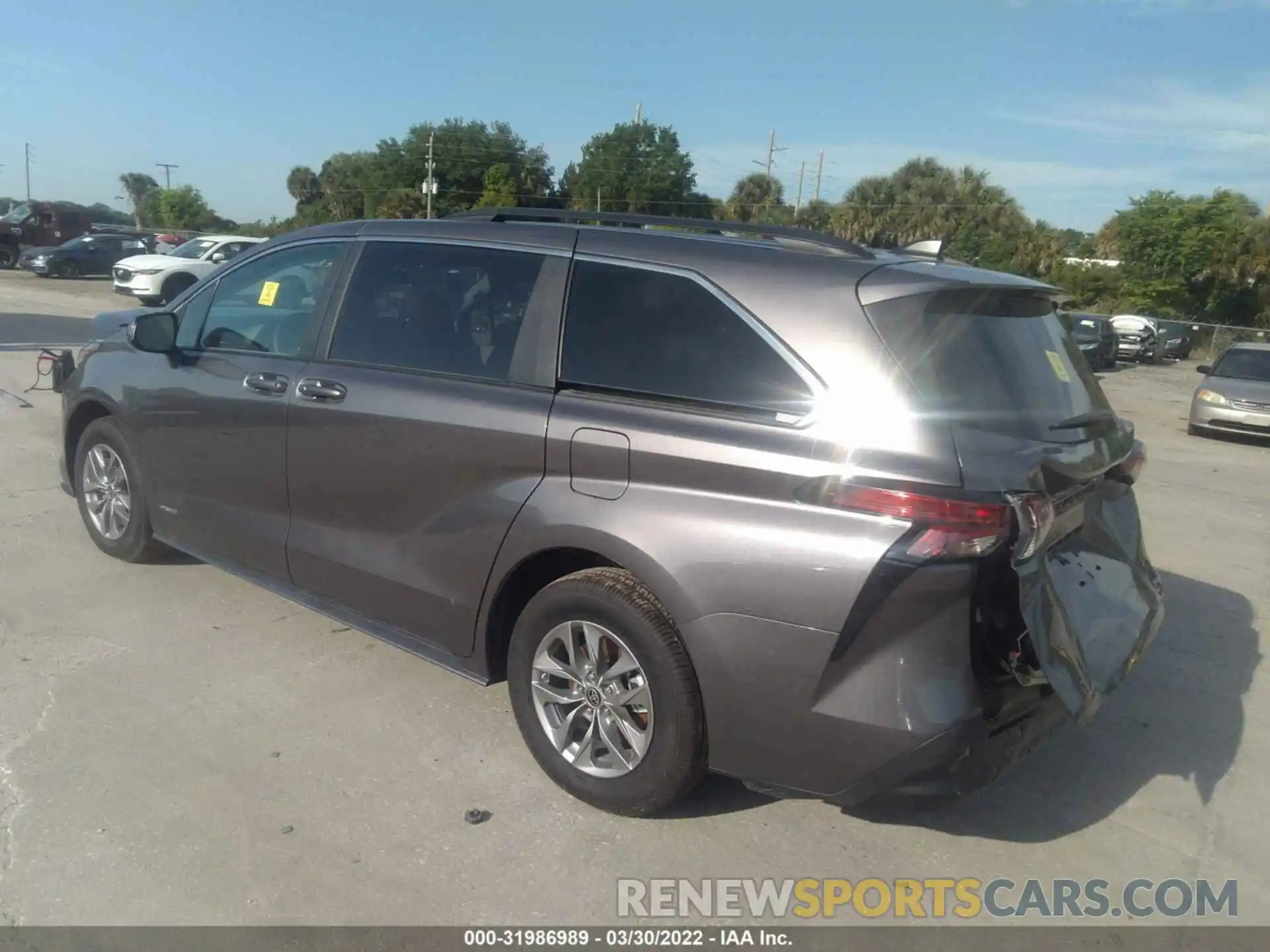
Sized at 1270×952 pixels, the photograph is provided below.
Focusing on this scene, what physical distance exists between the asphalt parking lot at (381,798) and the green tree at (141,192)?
108303 mm

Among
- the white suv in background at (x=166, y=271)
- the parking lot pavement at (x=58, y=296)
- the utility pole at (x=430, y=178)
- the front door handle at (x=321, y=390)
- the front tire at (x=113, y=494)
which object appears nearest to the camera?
the front door handle at (x=321, y=390)

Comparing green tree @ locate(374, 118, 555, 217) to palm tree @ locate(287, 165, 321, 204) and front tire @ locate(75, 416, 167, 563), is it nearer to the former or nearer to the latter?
palm tree @ locate(287, 165, 321, 204)

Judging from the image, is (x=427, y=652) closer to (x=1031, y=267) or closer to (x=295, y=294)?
(x=295, y=294)

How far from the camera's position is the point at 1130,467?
4.00 meters

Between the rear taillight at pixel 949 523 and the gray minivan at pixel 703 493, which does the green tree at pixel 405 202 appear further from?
the rear taillight at pixel 949 523

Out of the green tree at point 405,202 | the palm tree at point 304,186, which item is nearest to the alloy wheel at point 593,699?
the green tree at point 405,202

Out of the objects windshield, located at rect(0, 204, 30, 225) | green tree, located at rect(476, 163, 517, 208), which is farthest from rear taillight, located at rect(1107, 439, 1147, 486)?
green tree, located at rect(476, 163, 517, 208)

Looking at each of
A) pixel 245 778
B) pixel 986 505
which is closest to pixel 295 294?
pixel 245 778

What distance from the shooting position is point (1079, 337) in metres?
25.6

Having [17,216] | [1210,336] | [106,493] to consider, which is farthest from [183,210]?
[106,493]

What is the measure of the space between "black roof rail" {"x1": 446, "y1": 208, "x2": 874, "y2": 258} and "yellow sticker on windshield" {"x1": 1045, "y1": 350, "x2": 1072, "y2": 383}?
758 mm

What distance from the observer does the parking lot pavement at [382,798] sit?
3090mm

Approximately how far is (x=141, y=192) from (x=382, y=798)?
134 m
